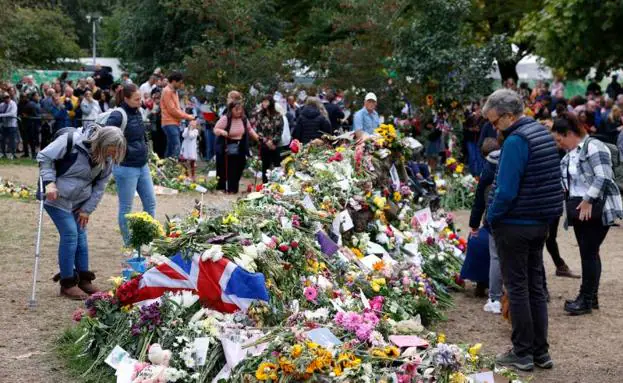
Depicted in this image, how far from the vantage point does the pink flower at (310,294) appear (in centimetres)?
687

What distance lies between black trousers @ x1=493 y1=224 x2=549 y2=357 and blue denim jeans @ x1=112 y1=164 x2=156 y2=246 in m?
4.00

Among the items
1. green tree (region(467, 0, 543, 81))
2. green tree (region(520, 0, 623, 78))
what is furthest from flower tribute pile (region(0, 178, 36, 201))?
green tree (region(467, 0, 543, 81))

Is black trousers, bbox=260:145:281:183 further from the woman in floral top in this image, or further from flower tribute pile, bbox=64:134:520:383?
flower tribute pile, bbox=64:134:520:383

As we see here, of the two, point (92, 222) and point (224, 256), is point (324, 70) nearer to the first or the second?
point (92, 222)

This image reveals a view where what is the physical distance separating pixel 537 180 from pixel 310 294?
5.98ft

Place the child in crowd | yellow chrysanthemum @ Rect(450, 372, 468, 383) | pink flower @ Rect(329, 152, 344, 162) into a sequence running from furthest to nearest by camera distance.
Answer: the child in crowd
pink flower @ Rect(329, 152, 344, 162)
yellow chrysanthemum @ Rect(450, 372, 468, 383)

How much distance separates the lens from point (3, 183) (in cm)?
1625

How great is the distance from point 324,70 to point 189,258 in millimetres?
17277

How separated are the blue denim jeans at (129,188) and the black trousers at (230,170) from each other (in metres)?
6.70

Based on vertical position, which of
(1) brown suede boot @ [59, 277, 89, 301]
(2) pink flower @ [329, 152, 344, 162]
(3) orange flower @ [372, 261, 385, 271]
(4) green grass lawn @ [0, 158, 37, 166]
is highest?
(2) pink flower @ [329, 152, 344, 162]

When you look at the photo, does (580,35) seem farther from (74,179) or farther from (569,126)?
(74,179)

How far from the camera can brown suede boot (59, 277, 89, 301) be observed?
8.34 meters

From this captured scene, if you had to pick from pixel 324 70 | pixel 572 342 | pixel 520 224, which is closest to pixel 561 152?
pixel 572 342

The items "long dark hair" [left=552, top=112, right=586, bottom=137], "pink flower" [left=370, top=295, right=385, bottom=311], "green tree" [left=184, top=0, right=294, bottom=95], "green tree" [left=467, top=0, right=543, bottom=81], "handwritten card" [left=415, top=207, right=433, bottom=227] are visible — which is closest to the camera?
"pink flower" [left=370, top=295, right=385, bottom=311]
